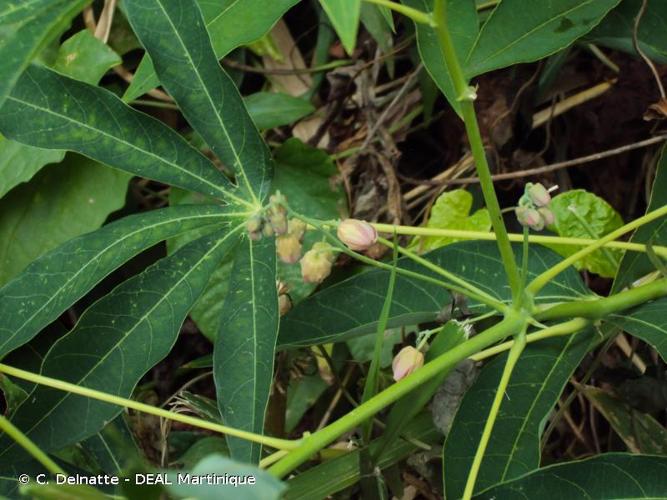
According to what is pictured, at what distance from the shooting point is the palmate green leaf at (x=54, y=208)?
1134 mm

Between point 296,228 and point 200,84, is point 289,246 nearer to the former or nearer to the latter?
point 296,228

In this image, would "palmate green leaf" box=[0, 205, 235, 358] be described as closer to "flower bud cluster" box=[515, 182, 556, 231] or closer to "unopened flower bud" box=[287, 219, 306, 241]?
"unopened flower bud" box=[287, 219, 306, 241]

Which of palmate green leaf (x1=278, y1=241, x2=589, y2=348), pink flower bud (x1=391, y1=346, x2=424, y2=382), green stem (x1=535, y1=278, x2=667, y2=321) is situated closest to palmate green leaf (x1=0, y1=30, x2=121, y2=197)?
palmate green leaf (x1=278, y1=241, x2=589, y2=348)

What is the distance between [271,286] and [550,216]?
9.9 inches

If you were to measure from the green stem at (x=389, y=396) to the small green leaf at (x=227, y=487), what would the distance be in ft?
0.50

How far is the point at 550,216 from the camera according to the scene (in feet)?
2.40

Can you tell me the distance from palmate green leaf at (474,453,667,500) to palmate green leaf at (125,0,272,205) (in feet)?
1.17

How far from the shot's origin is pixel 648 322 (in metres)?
0.79

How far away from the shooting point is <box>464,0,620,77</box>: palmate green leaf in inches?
33.1

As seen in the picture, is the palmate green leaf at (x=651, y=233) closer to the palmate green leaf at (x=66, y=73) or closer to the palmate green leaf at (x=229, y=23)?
the palmate green leaf at (x=229, y=23)

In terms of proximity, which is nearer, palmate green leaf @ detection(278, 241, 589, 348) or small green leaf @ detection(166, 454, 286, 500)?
small green leaf @ detection(166, 454, 286, 500)

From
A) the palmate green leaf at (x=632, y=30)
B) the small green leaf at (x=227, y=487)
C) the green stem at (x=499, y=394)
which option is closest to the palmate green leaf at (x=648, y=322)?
the green stem at (x=499, y=394)

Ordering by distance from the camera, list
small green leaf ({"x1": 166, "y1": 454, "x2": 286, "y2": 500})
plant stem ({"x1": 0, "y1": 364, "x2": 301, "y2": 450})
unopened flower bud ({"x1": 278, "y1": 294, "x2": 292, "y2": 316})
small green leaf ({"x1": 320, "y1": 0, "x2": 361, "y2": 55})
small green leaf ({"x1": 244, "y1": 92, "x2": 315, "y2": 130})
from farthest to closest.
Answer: small green leaf ({"x1": 244, "y1": 92, "x2": 315, "y2": 130}) → unopened flower bud ({"x1": 278, "y1": 294, "x2": 292, "y2": 316}) → plant stem ({"x1": 0, "y1": 364, "x2": 301, "y2": 450}) → small green leaf ({"x1": 320, "y1": 0, "x2": 361, "y2": 55}) → small green leaf ({"x1": 166, "y1": 454, "x2": 286, "y2": 500})

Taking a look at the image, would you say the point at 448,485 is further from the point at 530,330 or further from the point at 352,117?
the point at 352,117
